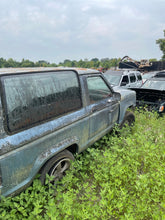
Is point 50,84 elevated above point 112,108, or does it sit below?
above

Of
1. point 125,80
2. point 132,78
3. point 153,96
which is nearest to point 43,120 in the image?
point 153,96

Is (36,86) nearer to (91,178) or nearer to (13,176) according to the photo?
(13,176)

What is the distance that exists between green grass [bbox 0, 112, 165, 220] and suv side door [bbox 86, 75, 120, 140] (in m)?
0.47

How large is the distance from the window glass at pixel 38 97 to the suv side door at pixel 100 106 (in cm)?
40

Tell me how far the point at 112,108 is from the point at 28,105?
7.13 feet

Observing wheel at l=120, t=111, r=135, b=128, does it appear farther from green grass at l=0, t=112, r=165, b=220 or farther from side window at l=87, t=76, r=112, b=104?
side window at l=87, t=76, r=112, b=104

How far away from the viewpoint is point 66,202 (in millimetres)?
1984

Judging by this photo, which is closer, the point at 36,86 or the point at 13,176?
the point at 13,176

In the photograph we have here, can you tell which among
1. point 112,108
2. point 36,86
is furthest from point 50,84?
point 112,108

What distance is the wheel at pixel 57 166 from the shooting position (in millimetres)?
2287

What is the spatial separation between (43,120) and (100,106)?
4.65 feet

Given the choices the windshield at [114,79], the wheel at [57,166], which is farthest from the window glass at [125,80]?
the wheel at [57,166]

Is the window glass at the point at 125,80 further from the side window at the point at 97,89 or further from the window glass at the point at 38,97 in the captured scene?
the window glass at the point at 38,97

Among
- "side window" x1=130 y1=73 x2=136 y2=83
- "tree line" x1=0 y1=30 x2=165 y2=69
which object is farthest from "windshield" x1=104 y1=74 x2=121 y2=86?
"tree line" x1=0 y1=30 x2=165 y2=69
